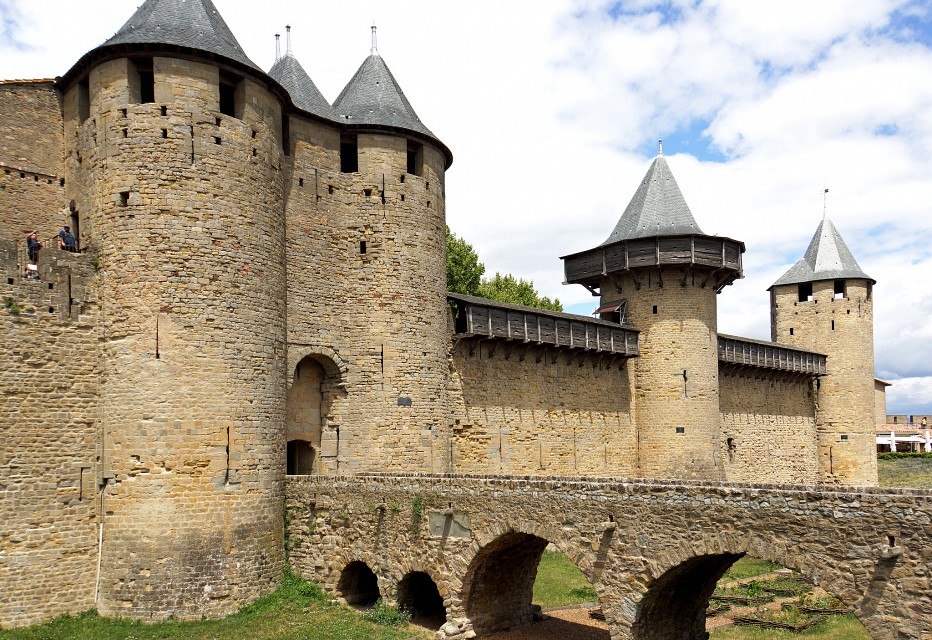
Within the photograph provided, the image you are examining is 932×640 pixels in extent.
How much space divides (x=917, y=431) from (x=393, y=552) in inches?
2160

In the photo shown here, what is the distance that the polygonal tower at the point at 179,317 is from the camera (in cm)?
1542

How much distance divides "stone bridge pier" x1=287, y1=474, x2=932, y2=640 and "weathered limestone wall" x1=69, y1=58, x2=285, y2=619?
193 centimetres

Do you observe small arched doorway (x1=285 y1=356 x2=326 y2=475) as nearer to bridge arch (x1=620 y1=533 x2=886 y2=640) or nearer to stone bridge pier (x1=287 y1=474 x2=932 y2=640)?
stone bridge pier (x1=287 y1=474 x2=932 y2=640)

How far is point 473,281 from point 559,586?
21764mm

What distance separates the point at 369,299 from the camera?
20594 mm

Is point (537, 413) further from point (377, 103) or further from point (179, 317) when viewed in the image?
point (179, 317)

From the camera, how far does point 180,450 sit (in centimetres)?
1559

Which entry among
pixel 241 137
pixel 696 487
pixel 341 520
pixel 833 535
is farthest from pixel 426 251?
pixel 833 535

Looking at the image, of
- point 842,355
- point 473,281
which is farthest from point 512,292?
point 842,355

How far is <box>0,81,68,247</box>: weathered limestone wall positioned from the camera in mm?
17266

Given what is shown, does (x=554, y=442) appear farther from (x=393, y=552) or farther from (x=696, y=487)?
(x=696, y=487)

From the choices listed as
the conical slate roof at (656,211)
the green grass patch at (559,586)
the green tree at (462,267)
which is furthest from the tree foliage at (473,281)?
the green grass patch at (559,586)

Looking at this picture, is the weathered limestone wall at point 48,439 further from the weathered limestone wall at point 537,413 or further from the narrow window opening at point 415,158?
the narrow window opening at point 415,158

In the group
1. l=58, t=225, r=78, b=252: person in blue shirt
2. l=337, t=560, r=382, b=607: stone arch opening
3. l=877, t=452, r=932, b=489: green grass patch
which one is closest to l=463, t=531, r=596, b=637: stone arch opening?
l=337, t=560, r=382, b=607: stone arch opening
